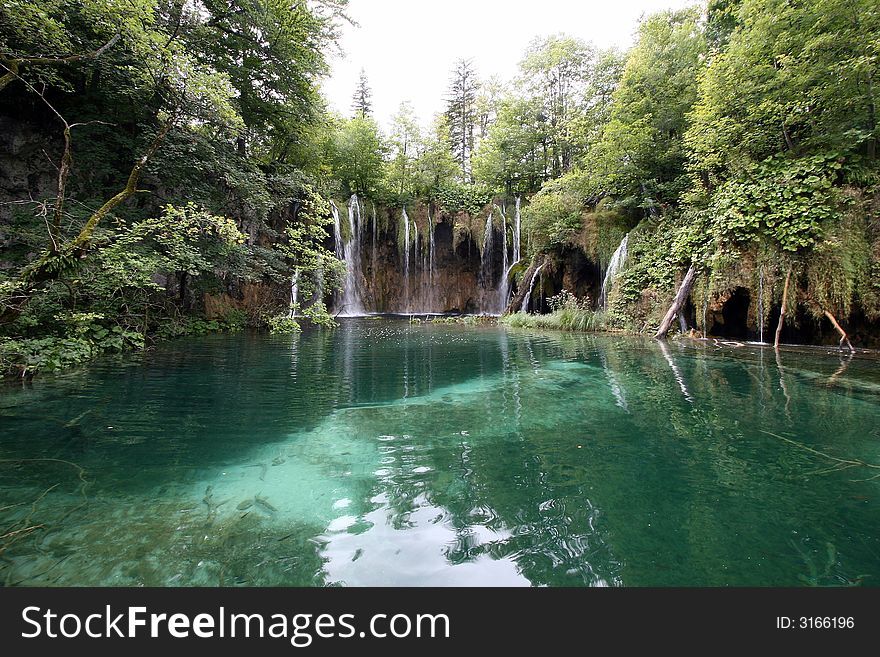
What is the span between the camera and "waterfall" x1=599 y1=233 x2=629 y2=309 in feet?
42.2

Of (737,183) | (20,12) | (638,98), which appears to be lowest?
(737,183)

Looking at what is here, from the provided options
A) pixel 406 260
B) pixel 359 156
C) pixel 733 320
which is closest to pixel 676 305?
pixel 733 320

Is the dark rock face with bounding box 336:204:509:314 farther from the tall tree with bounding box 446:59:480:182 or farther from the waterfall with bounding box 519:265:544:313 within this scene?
the tall tree with bounding box 446:59:480:182

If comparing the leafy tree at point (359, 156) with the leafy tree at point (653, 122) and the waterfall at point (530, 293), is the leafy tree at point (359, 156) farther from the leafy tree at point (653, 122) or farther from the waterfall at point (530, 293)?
the leafy tree at point (653, 122)

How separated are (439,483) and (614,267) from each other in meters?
12.7

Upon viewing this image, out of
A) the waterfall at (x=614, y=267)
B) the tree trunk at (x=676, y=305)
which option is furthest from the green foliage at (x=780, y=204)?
the waterfall at (x=614, y=267)

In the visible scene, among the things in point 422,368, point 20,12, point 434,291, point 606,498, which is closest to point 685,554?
point 606,498

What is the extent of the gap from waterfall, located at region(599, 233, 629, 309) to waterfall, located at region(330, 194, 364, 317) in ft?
43.3

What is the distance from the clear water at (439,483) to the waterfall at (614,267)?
825 cm

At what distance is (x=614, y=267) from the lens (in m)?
13.1

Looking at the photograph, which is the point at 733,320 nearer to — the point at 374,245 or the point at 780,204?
the point at 780,204

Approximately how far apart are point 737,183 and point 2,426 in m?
13.5

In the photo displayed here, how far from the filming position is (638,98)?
13.9 metres

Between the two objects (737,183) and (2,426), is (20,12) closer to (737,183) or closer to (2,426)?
(2,426)
